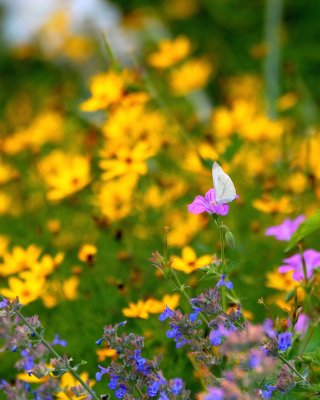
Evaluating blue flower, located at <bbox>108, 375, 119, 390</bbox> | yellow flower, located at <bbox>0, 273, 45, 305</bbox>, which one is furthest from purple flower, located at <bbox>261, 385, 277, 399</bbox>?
yellow flower, located at <bbox>0, 273, 45, 305</bbox>

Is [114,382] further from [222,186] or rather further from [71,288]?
[71,288]

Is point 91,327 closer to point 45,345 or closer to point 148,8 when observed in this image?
point 45,345

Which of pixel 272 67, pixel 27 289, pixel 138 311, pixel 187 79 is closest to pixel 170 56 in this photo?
pixel 187 79

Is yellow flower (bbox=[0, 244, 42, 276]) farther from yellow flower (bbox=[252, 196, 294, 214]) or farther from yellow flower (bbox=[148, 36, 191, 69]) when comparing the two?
yellow flower (bbox=[148, 36, 191, 69])

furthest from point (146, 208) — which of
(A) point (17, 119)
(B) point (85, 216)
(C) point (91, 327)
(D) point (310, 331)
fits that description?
(A) point (17, 119)

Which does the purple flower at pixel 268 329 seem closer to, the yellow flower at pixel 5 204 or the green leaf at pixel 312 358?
the green leaf at pixel 312 358

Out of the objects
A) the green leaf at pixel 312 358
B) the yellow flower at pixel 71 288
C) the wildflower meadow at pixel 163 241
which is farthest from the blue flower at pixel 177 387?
the yellow flower at pixel 71 288
